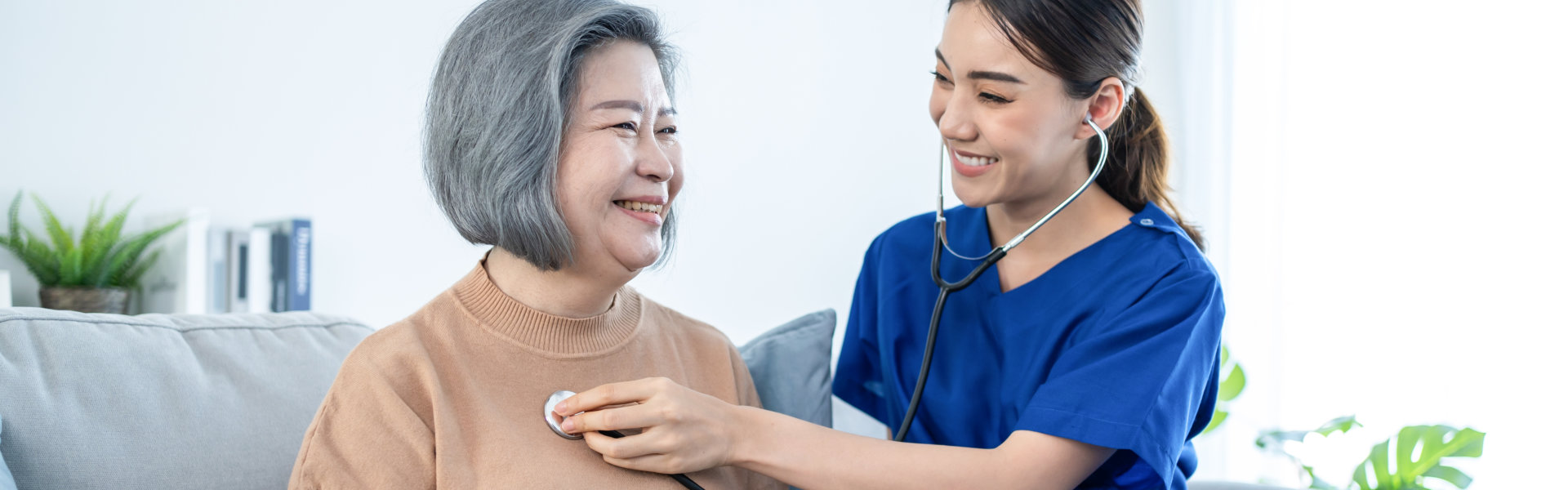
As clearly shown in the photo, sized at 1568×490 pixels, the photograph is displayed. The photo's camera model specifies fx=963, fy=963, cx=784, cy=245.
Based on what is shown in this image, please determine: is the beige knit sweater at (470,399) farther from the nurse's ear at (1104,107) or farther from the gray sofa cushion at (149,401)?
the nurse's ear at (1104,107)

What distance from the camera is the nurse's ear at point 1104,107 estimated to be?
46.4 inches

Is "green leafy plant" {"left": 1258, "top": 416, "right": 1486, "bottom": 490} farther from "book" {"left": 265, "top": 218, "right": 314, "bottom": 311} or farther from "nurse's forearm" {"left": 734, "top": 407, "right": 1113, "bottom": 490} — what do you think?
"book" {"left": 265, "top": 218, "right": 314, "bottom": 311}

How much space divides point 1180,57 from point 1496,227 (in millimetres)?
1019

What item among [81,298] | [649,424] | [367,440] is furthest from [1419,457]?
[81,298]

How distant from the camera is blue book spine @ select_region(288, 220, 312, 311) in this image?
1904 mm

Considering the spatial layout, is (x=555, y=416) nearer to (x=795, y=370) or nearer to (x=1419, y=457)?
(x=795, y=370)

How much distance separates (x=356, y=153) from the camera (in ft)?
6.88

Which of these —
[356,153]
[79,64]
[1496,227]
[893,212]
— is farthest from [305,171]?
[1496,227]

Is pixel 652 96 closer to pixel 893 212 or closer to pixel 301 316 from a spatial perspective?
pixel 301 316

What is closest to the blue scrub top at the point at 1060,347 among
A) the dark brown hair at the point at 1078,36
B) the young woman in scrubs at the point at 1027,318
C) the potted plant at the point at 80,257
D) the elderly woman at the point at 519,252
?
the young woman in scrubs at the point at 1027,318

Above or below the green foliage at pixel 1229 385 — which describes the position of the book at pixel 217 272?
above

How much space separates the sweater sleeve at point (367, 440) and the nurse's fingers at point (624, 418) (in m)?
0.15

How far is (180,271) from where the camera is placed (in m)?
1.85

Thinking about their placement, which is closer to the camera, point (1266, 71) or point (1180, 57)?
point (1266, 71)
